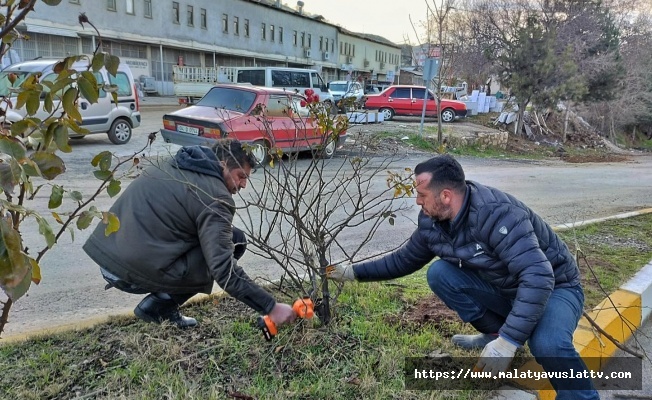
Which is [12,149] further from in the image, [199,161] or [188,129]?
[188,129]

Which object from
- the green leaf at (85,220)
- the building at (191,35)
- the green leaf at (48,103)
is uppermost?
the building at (191,35)

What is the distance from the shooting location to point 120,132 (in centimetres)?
1163

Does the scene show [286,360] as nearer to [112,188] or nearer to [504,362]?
[504,362]

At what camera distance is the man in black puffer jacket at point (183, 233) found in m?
2.49

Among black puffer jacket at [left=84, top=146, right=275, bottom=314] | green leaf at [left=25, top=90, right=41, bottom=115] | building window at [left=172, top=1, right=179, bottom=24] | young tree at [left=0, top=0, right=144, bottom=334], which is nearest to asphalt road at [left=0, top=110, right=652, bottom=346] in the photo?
young tree at [left=0, top=0, right=144, bottom=334]

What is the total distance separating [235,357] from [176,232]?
0.74m

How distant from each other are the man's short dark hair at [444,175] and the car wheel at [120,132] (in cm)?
1055

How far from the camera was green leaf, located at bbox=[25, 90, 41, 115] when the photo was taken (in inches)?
47.2

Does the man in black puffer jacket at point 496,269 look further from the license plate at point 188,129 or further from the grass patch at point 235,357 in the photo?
the license plate at point 188,129

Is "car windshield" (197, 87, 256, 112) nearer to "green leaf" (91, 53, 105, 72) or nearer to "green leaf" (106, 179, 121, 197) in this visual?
"green leaf" (106, 179, 121, 197)

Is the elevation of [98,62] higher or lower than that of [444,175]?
higher

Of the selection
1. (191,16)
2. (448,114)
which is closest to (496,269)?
(448,114)

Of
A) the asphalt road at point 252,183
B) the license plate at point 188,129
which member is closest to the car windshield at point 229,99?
the license plate at point 188,129

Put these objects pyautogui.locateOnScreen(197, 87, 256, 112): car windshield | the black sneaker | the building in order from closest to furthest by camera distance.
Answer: the black sneaker
pyautogui.locateOnScreen(197, 87, 256, 112): car windshield
the building
